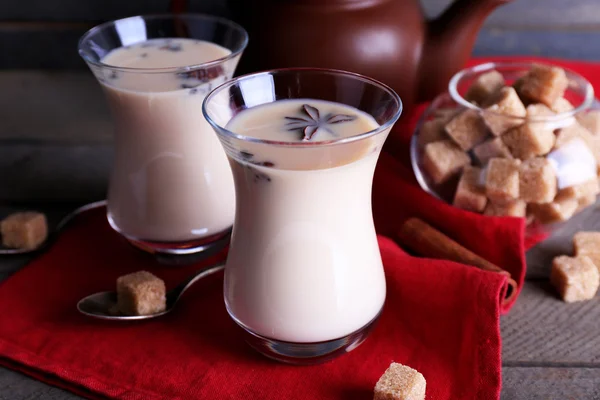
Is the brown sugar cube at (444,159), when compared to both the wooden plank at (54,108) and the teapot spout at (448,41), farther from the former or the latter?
the wooden plank at (54,108)

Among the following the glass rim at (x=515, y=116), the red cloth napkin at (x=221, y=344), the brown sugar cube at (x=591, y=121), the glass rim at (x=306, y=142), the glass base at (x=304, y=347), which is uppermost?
the glass rim at (x=306, y=142)

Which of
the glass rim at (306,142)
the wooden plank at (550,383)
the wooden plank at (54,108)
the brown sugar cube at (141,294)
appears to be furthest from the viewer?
the wooden plank at (54,108)

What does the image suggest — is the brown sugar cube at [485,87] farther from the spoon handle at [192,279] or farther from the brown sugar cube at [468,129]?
the spoon handle at [192,279]

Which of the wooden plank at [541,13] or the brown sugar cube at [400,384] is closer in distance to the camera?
the brown sugar cube at [400,384]

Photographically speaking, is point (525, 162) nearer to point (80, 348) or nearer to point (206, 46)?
point (206, 46)

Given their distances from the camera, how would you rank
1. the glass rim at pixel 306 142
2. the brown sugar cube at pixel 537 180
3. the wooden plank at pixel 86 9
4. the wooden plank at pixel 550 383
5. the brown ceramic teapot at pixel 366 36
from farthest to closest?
the wooden plank at pixel 86 9
the brown ceramic teapot at pixel 366 36
the brown sugar cube at pixel 537 180
the wooden plank at pixel 550 383
the glass rim at pixel 306 142

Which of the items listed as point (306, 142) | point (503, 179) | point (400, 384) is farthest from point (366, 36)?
point (400, 384)

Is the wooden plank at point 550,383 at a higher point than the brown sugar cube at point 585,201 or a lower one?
lower

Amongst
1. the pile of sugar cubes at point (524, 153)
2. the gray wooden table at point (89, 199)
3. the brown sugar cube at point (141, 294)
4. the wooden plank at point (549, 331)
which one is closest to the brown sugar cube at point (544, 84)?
the pile of sugar cubes at point (524, 153)

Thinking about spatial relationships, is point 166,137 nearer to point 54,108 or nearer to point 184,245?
point 184,245
